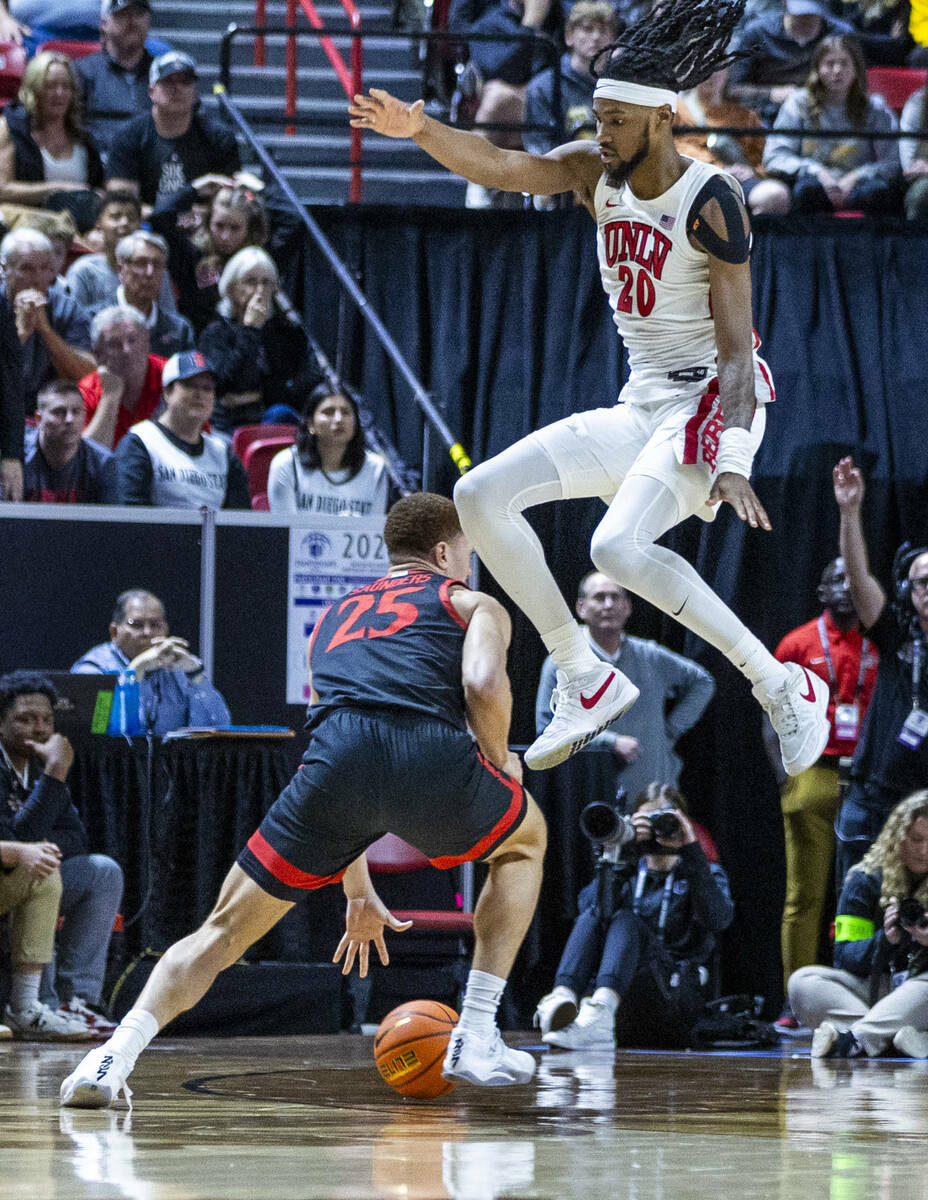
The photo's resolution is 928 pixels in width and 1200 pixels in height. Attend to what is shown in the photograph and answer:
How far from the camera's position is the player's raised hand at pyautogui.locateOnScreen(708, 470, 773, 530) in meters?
4.44

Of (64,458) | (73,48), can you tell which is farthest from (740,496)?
(73,48)

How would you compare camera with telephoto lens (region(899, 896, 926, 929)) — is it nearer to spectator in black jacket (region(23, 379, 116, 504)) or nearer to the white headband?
the white headband

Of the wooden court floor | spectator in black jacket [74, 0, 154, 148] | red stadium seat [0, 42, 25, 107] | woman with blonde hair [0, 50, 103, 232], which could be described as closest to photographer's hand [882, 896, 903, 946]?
the wooden court floor

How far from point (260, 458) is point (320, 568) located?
123 centimetres

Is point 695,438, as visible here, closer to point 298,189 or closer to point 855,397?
point 855,397

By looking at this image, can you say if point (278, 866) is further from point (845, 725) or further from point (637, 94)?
point (845, 725)

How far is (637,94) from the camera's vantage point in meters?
4.62

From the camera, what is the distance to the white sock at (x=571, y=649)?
5.12 m

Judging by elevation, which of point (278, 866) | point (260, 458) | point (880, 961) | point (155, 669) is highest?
point (260, 458)

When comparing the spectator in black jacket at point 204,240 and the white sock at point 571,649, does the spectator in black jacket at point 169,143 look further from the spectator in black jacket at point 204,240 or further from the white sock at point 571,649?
the white sock at point 571,649

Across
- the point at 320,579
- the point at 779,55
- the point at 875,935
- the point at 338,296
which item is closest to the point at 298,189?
the point at 338,296

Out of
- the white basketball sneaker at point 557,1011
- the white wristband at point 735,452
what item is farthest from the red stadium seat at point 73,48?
the white wristband at point 735,452

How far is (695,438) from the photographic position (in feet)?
15.7

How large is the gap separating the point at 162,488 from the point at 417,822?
4.22 metres
